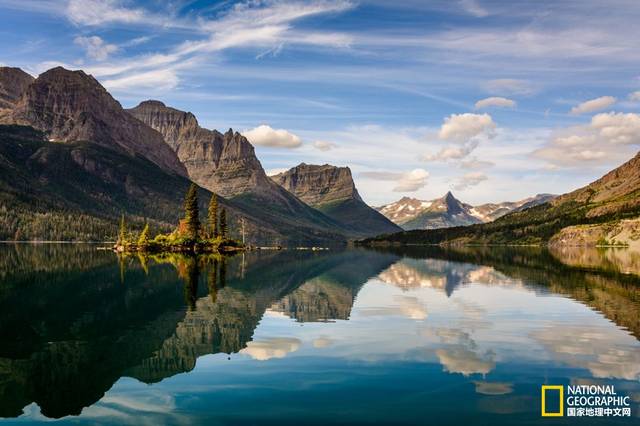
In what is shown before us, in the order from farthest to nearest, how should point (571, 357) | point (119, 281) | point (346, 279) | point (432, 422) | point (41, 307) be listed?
point (346, 279) < point (119, 281) < point (41, 307) < point (571, 357) < point (432, 422)

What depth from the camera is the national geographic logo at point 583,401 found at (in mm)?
26969

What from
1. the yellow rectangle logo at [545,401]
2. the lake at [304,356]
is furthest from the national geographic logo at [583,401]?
the lake at [304,356]

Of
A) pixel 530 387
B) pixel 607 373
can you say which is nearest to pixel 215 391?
pixel 530 387

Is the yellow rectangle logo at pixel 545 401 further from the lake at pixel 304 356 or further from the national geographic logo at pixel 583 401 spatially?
the lake at pixel 304 356

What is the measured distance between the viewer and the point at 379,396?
1158 inches

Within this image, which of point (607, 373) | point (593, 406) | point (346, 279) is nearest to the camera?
point (593, 406)

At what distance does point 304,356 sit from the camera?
128 ft

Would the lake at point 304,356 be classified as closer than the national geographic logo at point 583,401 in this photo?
No

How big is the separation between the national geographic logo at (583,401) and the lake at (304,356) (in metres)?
0.60

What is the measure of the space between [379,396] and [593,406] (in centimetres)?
1031

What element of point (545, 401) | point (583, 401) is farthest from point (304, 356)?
point (583, 401)

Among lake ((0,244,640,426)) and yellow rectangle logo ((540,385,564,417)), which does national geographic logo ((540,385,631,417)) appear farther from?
lake ((0,244,640,426))

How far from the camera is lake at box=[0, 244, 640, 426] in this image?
27.4 m

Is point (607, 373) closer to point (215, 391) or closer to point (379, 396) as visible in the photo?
point (379, 396)
